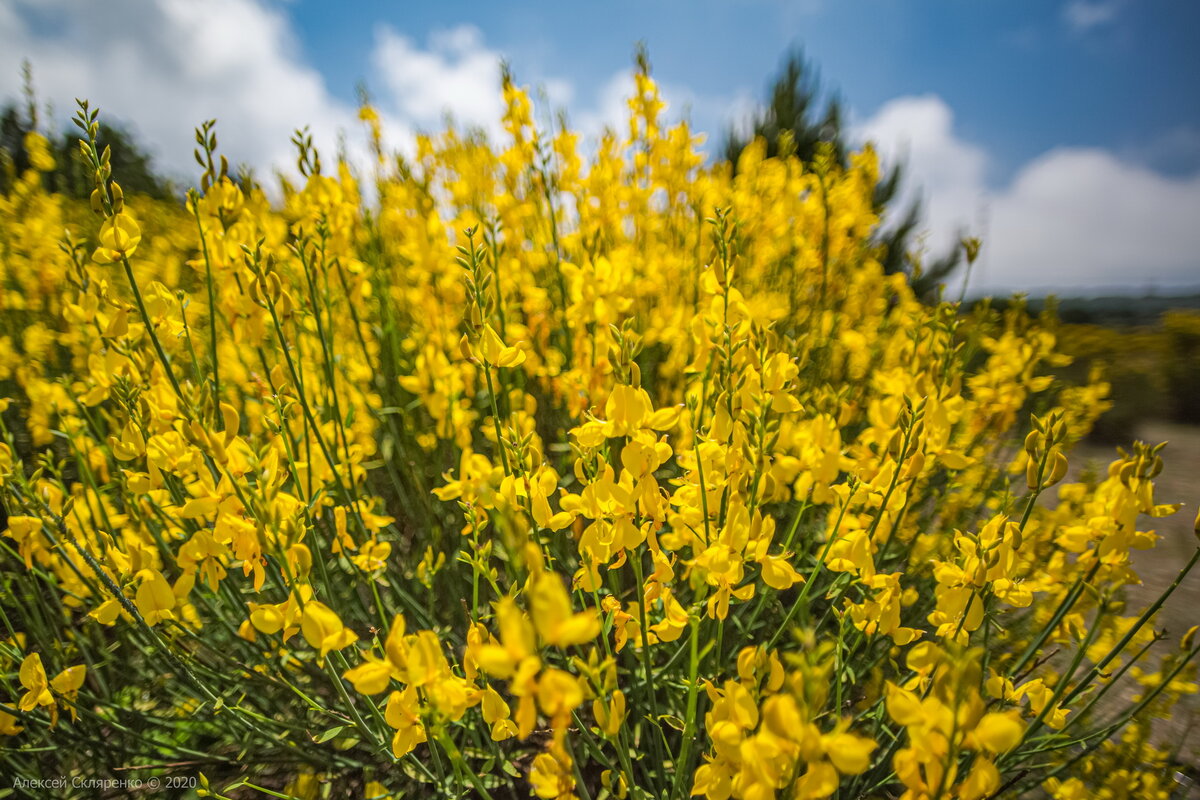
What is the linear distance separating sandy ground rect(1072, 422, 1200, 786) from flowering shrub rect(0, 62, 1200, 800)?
0.25 metres

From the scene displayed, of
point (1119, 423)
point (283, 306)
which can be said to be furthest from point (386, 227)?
point (1119, 423)

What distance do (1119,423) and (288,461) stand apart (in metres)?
8.95

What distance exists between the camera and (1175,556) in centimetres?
390

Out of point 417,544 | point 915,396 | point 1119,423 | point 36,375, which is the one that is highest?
point 36,375

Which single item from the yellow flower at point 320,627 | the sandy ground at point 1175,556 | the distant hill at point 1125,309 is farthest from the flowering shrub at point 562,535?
the distant hill at point 1125,309

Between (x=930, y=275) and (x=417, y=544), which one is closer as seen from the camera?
(x=417, y=544)

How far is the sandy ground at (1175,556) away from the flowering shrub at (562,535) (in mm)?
247

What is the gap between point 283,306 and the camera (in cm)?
114

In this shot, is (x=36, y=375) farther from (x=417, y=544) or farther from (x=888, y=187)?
(x=888, y=187)

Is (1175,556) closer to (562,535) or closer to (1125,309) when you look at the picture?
(562,535)

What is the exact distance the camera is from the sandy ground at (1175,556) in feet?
7.58

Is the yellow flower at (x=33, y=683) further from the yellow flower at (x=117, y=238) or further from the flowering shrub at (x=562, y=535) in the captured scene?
the yellow flower at (x=117, y=238)

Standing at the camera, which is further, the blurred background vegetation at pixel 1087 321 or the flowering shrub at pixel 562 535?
the blurred background vegetation at pixel 1087 321

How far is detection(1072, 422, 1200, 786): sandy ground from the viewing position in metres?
2.31
